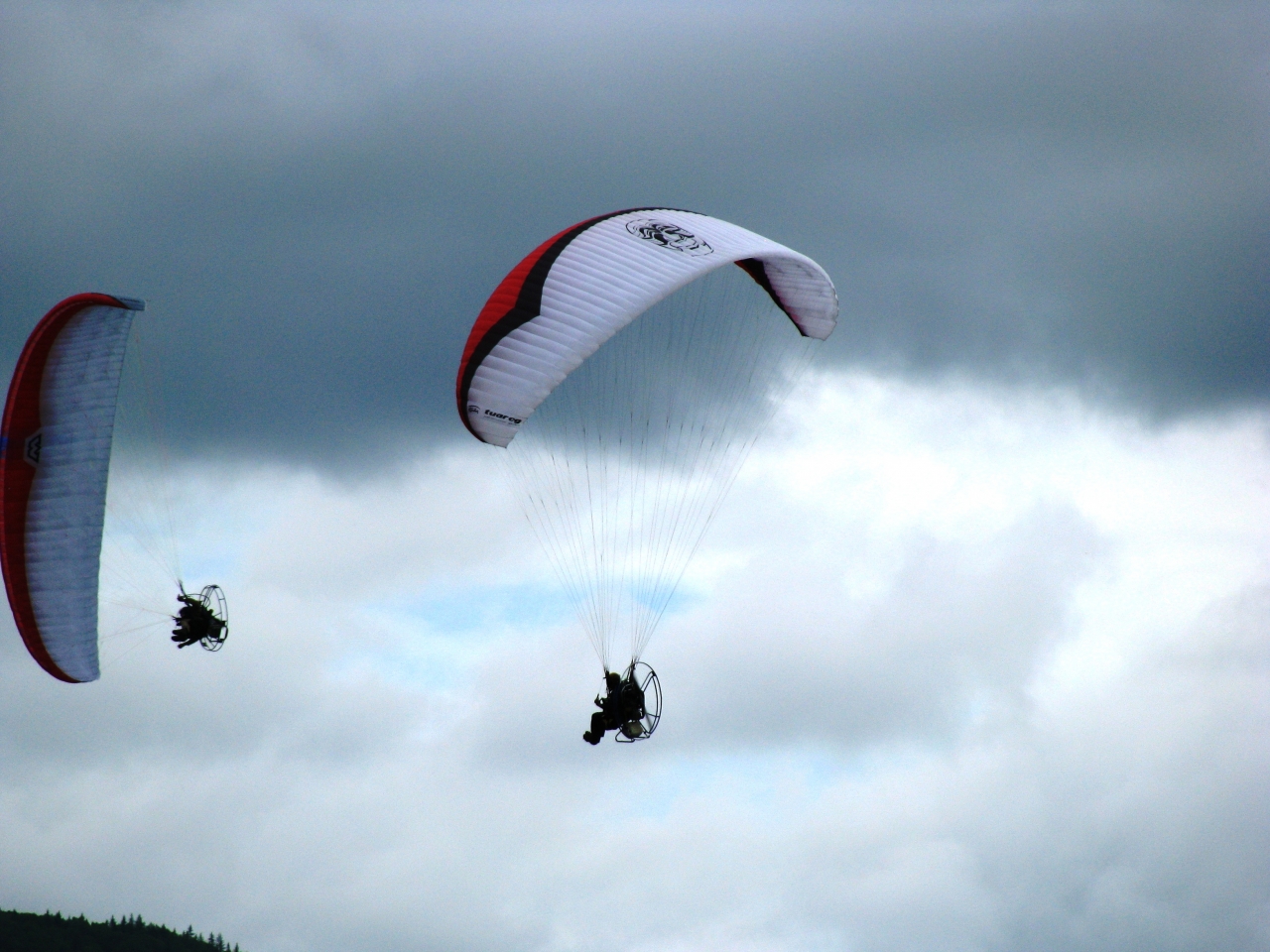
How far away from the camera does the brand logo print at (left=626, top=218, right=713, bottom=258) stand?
38.1 m

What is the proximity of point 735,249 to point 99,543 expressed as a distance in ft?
58.7

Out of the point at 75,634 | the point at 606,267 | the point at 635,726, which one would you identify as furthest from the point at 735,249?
the point at 75,634

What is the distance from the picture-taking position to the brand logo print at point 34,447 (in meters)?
40.2

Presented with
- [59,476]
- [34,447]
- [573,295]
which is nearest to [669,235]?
[573,295]

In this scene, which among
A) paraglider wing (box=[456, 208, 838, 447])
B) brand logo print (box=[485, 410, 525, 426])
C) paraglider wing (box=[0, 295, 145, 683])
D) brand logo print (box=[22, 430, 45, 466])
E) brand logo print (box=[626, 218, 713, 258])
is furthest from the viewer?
brand logo print (box=[22, 430, 45, 466])

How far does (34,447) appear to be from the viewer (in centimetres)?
4019

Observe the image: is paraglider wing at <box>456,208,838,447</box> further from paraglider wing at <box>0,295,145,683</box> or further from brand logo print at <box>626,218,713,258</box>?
paraglider wing at <box>0,295,145,683</box>

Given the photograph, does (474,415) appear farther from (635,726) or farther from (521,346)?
(635,726)

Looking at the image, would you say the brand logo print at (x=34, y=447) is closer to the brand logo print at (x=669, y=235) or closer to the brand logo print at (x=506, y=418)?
the brand logo print at (x=506, y=418)

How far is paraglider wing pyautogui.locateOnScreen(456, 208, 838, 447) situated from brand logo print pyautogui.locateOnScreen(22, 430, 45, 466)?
42.0 feet

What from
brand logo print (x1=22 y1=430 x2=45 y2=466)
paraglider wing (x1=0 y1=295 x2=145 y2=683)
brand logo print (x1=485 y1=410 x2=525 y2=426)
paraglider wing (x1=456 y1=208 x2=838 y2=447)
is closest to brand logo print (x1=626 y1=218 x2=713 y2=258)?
paraglider wing (x1=456 y1=208 x2=838 y2=447)

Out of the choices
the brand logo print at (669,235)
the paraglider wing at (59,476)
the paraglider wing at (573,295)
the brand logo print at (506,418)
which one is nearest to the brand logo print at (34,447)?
the paraglider wing at (59,476)

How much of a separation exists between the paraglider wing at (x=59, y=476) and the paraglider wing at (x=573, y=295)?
11.0m

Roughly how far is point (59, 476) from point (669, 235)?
54.6 feet
